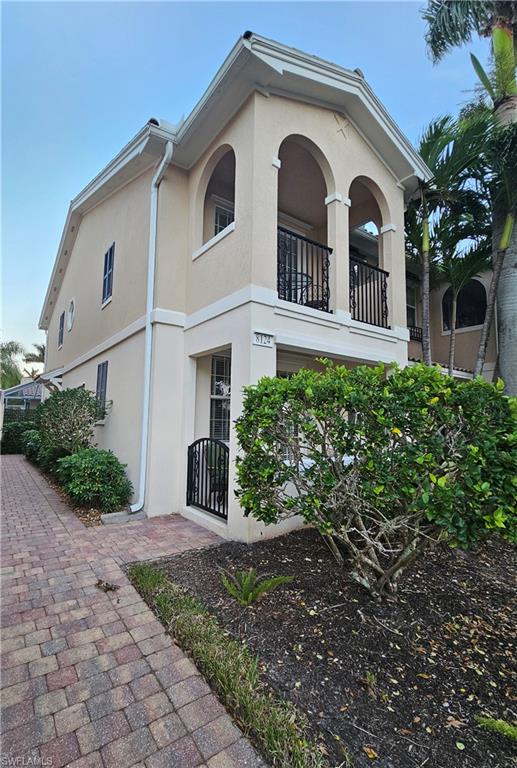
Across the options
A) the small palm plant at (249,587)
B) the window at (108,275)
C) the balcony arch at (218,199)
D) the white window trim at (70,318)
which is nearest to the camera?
the small palm plant at (249,587)

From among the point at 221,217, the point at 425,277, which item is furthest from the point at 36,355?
the point at 425,277

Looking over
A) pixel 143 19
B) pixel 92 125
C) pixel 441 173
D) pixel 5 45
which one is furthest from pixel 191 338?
pixel 92 125

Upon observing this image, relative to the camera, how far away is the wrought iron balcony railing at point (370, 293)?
25.7 ft

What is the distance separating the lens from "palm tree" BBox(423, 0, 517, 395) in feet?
30.1

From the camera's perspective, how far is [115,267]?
30.5 ft

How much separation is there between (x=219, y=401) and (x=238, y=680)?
226 inches

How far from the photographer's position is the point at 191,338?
6.82 m

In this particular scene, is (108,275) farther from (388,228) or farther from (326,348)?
(388,228)

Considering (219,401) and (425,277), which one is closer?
(219,401)

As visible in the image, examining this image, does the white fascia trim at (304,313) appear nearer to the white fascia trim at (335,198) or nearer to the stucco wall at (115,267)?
the white fascia trim at (335,198)

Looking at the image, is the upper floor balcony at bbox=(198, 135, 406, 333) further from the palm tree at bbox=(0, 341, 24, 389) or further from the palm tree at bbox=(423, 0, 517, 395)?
the palm tree at bbox=(0, 341, 24, 389)

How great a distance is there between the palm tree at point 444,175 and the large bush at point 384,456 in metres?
6.61

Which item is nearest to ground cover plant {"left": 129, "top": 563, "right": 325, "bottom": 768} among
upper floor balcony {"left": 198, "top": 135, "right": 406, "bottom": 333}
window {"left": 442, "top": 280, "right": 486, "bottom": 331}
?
upper floor balcony {"left": 198, "top": 135, "right": 406, "bottom": 333}

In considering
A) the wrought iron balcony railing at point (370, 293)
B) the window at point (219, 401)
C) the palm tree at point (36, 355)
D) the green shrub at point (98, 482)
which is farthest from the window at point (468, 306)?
the palm tree at point (36, 355)
